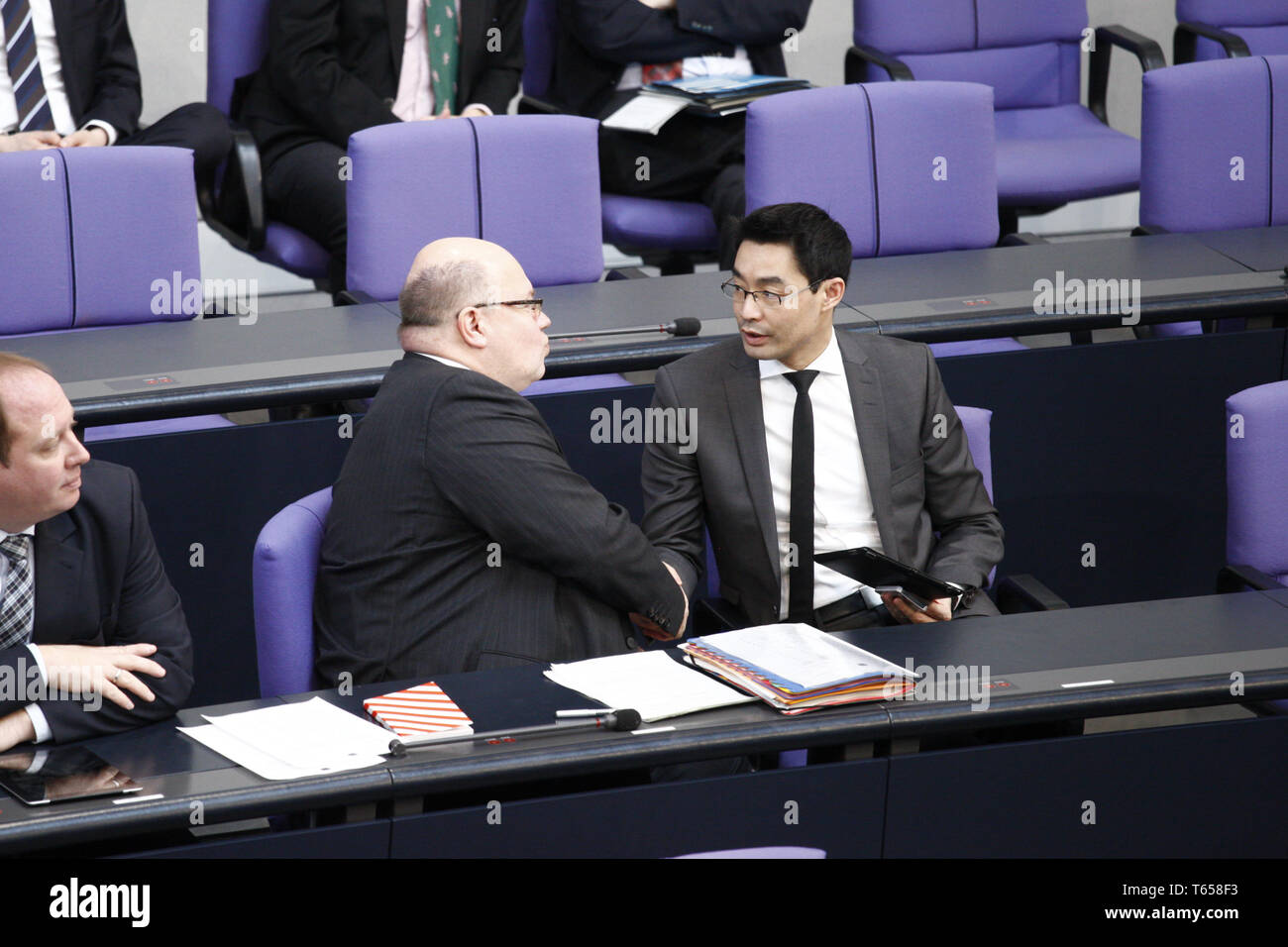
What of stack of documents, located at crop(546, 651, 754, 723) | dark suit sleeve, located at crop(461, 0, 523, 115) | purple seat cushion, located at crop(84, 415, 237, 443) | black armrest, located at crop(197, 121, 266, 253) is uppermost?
dark suit sleeve, located at crop(461, 0, 523, 115)

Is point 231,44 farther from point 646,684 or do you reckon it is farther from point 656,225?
point 646,684

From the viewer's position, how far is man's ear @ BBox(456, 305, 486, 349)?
8.04ft

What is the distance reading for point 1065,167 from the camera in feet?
14.4

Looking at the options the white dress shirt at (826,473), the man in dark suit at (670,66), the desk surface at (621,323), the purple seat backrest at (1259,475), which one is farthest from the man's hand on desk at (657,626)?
the man in dark suit at (670,66)

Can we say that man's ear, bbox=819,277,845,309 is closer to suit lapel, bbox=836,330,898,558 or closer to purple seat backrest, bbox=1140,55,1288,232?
suit lapel, bbox=836,330,898,558

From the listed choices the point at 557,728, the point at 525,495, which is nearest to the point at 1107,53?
the point at 525,495

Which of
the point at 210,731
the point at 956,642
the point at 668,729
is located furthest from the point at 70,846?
the point at 956,642

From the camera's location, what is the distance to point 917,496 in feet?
8.95

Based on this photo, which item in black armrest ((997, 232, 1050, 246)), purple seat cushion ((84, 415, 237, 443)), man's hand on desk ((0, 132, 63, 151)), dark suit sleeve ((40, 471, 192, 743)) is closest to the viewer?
dark suit sleeve ((40, 471, 192, 743))

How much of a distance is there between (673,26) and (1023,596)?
2217 millimetres

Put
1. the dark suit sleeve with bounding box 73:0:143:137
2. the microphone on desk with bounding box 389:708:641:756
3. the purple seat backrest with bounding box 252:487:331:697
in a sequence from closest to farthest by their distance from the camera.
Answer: the microphone on desk with bounding box 389:708:641:756 < the purple seat backrest with bounding box 252:487:331:697 < the dark suit sleeve with bounding box 73:0:143:137

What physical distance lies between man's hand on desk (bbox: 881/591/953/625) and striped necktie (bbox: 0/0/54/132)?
2.54 m

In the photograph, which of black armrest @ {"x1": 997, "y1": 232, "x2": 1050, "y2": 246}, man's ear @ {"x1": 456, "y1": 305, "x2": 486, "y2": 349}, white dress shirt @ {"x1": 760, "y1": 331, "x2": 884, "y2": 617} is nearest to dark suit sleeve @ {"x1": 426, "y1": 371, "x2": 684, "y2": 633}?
man's ear @ {"x1": 456, "y1": 305, "x2": 486, "y2": 349}
